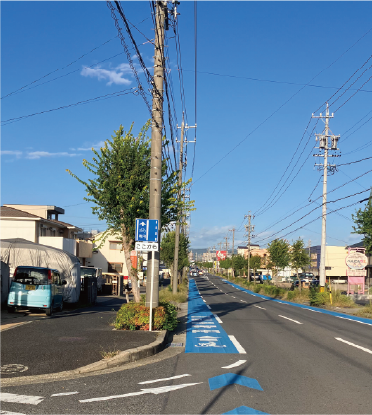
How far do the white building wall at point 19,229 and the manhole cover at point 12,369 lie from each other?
32.1 metres

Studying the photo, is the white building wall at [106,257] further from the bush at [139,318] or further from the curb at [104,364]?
the curb at [104,364]

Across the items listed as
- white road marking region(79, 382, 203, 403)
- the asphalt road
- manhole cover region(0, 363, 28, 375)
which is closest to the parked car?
the asphalt road

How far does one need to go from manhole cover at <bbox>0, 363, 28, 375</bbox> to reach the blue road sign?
18.2ft

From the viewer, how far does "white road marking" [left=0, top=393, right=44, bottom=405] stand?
21.2ft

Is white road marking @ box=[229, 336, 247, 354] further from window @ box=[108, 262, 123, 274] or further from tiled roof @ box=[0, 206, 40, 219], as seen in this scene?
window @ box=[108, 262, 123, 274]

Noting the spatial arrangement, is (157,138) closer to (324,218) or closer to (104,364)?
(104,364)

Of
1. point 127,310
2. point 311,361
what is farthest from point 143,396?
point 127,310

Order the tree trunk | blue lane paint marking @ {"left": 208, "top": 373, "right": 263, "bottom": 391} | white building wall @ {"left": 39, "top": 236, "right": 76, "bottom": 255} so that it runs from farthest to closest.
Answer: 1. white building wall @ {"left": 39, "top": 236, "right": 76, "bottom": 255}
2. the tree trunk
3. blue lane paint marking @ {"left": 208, "top": 373, "right": 263, "bottom": 391}

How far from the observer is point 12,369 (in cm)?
828

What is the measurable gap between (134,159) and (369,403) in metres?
13.1

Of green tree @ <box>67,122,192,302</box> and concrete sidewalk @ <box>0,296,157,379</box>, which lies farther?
green tree @ <box>67,122,192,302</box>

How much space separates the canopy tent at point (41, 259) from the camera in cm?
2611

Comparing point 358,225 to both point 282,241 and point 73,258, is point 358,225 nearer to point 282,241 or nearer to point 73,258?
point 73,258

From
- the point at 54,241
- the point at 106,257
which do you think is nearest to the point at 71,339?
the point at 54,241
